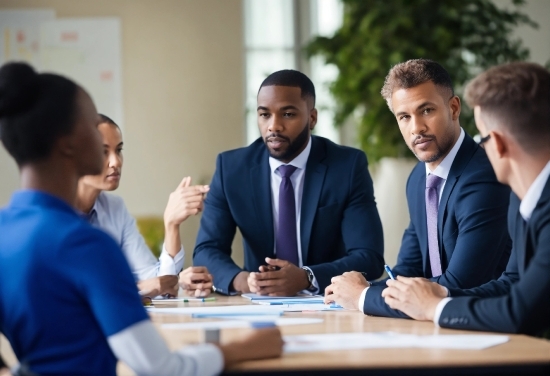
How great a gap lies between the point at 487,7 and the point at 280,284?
3716 mm

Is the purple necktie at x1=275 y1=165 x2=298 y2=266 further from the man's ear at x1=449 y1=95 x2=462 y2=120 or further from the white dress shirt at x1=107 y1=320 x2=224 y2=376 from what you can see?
the white dress shirt at x1=107 y1=320 x2=224 y2=376

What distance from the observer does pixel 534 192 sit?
6.00ft

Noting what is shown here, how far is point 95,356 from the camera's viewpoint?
4.51ft

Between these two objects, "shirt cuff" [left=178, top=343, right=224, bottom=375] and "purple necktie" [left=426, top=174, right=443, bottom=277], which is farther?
"purple necktie" [left=426, top=174, right=443, bottom=277]

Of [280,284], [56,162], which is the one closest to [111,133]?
[280,284]

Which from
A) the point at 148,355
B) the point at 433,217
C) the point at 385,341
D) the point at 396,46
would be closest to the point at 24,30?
the point at 396,46

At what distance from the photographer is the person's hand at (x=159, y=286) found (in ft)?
8.95

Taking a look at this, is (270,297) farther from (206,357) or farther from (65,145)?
(65,145)

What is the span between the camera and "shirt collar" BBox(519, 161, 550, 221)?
182 centimetres

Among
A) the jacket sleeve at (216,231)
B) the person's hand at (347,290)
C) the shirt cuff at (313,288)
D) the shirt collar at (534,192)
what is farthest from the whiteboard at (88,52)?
the shirt collar at (534,192)

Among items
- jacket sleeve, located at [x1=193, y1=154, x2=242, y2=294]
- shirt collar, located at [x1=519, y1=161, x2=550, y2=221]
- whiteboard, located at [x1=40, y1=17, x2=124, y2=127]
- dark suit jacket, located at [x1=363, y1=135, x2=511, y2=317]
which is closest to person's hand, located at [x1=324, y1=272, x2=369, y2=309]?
dark suit jacket, located at [x1=363, y1=135, x2=511, y2=317]

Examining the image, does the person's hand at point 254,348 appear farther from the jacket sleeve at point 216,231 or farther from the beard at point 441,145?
the jacket sleeve at point 216,231

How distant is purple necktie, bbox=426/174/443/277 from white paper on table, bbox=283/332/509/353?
3.19 ft

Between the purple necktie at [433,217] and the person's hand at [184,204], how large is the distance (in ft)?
2.72
